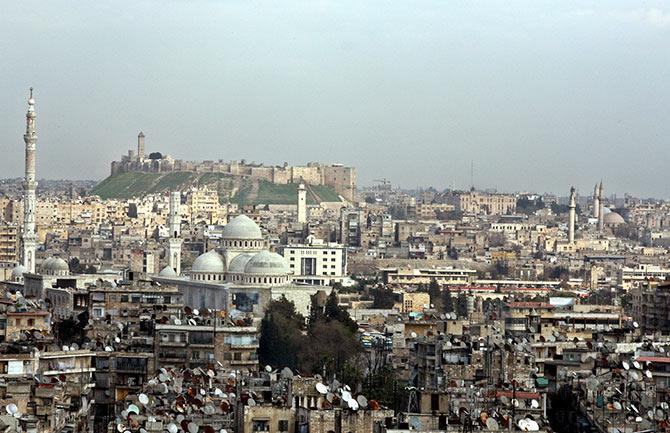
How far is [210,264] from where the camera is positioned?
78.4 metres

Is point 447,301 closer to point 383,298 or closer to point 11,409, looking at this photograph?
point 383,298

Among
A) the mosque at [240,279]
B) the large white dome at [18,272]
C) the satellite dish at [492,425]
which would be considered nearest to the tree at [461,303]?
the mosque at [240,279]

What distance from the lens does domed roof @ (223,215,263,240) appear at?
82000 mm

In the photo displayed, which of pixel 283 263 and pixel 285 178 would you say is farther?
pixel 285 178

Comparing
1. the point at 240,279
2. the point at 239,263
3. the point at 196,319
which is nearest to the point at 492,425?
the point at 196,319

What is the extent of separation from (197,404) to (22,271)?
166 feet

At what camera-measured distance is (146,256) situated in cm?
9919

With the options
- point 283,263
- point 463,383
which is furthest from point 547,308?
point 283,263

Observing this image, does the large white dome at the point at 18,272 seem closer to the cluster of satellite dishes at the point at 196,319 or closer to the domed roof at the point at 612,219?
the cluster of satellite dishes at the point at 196,319

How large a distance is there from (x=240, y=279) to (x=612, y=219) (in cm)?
→ 8451

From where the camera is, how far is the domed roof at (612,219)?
15675 centimetres

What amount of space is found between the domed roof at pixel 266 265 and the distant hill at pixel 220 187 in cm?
9101

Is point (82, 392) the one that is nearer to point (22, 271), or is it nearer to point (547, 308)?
point (547, 308)

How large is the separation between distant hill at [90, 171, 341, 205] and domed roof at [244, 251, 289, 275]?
91.0 meters
